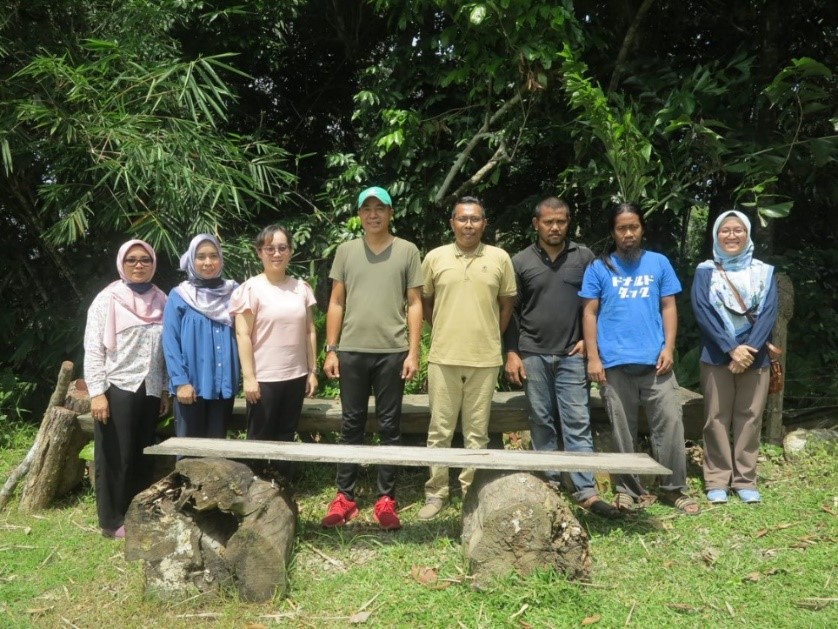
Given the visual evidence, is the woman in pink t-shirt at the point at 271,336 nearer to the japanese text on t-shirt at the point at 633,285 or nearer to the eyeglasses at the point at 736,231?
the japanese text on t-shirt at the point at 633,285

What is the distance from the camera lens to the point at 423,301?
4.12 m

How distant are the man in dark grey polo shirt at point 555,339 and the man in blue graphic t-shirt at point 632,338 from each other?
0.09m

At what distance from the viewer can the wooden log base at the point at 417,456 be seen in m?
3.35

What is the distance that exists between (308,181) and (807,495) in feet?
17.6

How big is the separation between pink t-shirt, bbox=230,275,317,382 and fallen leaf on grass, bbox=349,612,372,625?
1357mm

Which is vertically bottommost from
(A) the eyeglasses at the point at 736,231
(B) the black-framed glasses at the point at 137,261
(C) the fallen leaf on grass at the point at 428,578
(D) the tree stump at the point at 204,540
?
(C) the fallen leaf on grass at the point at 428,578

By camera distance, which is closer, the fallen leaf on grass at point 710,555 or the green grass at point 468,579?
the green grass at point 468,579

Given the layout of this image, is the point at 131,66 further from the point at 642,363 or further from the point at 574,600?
the point at 574,600

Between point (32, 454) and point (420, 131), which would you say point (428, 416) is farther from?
point (32, 454)

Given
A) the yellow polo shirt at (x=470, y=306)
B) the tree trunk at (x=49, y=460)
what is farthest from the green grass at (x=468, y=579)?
the yellow polo shirt at (x=470, y=306)

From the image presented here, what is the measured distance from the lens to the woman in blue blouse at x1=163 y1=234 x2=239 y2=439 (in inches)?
150

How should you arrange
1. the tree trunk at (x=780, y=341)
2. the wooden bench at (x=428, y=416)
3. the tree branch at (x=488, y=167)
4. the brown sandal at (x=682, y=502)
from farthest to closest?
the tree branch at (x=488, y=167) < the tree trunk at (x=780, y=341) < the wooden bench at (x=428, y=416) < the brown sandal at (x=682, y=502)

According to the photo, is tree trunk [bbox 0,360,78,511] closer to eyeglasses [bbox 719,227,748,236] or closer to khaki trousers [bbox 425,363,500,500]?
khaki trousers [bbox 425,363,500,500]

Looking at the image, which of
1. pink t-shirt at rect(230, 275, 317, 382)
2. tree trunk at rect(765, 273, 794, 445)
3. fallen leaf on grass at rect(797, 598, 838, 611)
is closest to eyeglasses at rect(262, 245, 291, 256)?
pink t-shirt at rect(230, 275, 317, 382)
